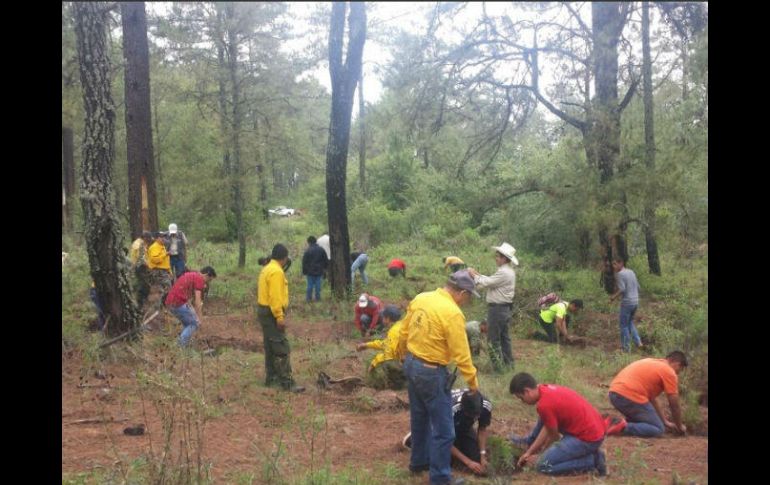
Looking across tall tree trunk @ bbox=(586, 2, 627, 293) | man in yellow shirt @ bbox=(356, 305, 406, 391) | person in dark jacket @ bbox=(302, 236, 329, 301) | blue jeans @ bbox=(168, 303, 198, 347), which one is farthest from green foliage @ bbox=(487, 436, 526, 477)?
person in dark jacket @ bbox=(302, 236, 329, 301)

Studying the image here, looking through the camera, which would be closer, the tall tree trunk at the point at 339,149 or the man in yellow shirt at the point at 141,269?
the man in yellow shirt at the point at 141,269

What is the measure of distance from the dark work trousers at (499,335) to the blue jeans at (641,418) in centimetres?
203

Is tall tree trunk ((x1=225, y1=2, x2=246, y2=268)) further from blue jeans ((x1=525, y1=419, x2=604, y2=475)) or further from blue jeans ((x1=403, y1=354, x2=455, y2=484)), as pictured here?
blue jeans ((x1=525, y1=419, x2=604, y2=475))

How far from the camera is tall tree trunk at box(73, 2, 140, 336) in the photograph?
884 cm

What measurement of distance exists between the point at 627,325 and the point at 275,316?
5.82m

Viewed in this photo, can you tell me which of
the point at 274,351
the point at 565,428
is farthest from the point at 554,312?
the point at 565,428

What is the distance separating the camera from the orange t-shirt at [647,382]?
6.36 meters

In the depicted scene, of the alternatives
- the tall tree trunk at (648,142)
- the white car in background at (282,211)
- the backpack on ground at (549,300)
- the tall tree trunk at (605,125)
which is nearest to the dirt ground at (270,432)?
the backpack on ground at (549,300)

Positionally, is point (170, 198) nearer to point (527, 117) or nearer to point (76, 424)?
point (527, 117)

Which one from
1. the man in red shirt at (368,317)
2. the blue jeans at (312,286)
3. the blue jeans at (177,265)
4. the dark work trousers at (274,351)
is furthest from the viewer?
the blue jeans at (312,286)

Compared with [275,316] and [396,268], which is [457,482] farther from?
[396,268]

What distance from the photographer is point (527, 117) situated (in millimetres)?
12953

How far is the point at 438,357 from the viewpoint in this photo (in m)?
4.93

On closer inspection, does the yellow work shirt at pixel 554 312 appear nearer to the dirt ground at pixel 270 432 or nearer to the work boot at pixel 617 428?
the dirt ground at pixel 270 432
